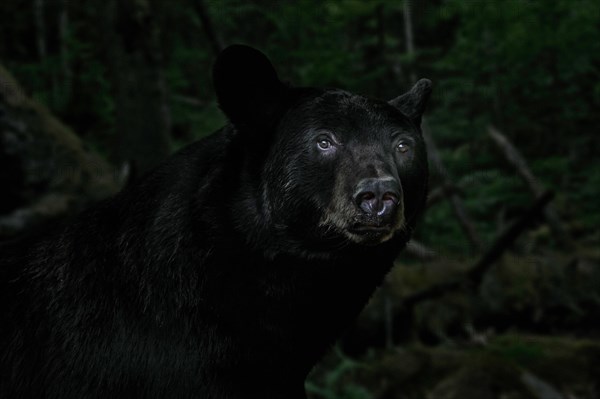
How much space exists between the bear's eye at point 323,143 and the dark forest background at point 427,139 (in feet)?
2.60

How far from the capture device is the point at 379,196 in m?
2.54

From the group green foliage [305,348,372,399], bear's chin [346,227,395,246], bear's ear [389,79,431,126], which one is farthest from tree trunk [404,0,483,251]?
bear's chin [346,227,395,246]

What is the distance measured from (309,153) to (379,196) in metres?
0.45

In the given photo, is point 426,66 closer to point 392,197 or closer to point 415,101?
point 415,101

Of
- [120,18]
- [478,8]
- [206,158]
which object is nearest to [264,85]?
[206,158]

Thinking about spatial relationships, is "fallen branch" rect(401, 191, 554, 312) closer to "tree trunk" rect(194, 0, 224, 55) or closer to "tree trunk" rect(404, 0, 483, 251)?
"tree trunk" rect(404, 0, 483, 251)

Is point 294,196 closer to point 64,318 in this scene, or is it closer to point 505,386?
point 64,318

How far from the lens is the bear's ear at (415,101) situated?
10.9ft

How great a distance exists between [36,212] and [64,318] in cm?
401

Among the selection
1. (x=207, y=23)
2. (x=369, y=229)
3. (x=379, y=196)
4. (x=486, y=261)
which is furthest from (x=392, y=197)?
(x=486, y=261)

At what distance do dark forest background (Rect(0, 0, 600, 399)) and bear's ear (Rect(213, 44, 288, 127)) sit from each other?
3.24ft

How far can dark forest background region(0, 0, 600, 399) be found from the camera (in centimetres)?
667

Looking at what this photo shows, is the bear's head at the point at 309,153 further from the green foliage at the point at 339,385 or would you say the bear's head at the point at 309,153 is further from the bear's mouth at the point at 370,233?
the green foliage at the point at 339,385

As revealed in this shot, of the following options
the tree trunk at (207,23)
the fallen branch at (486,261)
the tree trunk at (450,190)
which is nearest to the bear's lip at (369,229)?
the tree trunk at (207,23)
